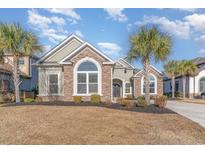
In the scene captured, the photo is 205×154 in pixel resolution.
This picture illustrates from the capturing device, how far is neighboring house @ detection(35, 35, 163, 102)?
80.8ft

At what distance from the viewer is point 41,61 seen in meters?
28.0

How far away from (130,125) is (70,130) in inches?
101

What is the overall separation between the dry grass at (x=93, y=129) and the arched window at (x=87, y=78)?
387 inches

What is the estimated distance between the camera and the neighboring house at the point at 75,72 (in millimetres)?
24641

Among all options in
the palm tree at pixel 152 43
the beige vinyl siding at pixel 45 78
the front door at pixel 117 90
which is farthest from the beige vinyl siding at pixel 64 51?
the front door at pixel 117 90

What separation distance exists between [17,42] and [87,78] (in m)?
6.14

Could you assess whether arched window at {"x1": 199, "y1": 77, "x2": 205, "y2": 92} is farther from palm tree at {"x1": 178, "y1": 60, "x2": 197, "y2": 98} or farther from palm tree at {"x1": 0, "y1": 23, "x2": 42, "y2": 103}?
palm tree at {"x1": 0, "y1": 23, "x2": 42, "y2": 103}

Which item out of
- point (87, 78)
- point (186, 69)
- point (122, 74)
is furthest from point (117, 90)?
point (87, 78)

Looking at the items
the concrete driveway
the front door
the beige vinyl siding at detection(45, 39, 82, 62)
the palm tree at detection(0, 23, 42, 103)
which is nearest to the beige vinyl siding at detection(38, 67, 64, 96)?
the beige vinyl siding at detection(45, 39, 82, 62)

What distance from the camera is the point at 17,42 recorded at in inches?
902

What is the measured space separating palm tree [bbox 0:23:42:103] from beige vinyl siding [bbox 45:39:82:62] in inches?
190

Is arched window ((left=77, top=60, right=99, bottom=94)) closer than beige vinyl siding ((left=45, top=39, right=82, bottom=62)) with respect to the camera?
Yes

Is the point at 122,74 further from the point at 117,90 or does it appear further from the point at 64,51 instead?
the point at 64,51
